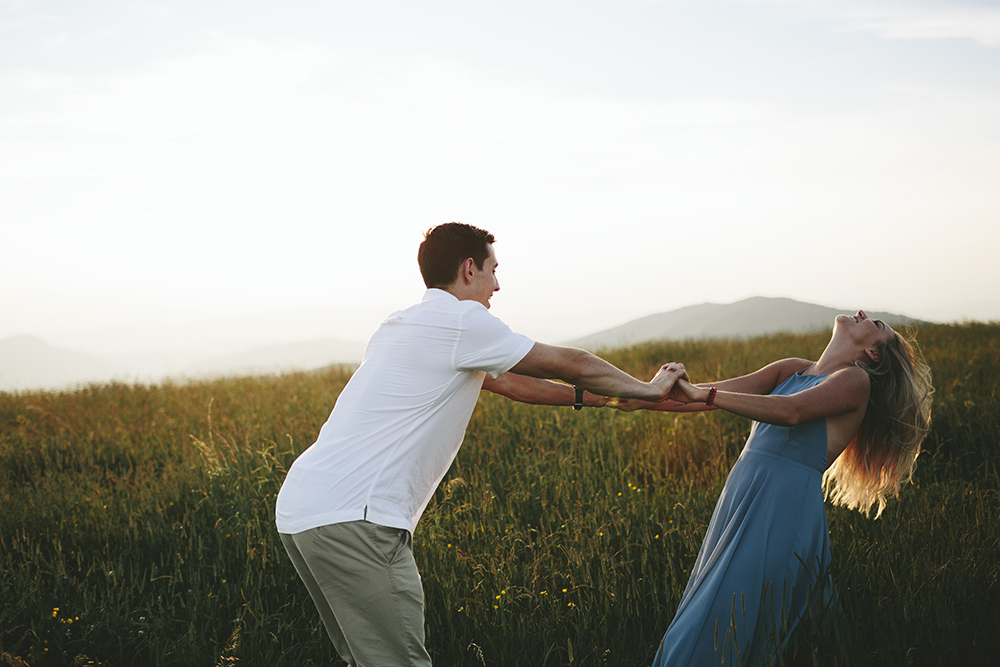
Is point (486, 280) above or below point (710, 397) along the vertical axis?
above

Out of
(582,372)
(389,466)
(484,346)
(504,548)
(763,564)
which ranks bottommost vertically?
(504,548)

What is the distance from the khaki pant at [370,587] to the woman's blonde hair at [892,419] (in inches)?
97.2

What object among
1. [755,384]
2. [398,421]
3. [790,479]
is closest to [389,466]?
[398,421]

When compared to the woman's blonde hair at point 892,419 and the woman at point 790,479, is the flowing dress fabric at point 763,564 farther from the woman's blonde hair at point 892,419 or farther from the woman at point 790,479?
the woman's blonde hair at point 892,419

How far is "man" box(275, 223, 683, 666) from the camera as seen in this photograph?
2381 millimetres

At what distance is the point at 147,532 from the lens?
15.5 feet

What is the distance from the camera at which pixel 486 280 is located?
277 centimetres

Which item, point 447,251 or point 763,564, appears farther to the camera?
point 763,564

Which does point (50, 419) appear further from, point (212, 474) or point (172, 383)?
point (212, 474)

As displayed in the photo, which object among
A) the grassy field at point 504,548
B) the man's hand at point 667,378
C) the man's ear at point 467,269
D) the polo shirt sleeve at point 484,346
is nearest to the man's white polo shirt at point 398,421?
the polo shirt sleeve at point 484,346

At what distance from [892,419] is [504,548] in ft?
7.65

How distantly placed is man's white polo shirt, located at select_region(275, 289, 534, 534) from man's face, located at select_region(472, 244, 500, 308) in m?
0.20

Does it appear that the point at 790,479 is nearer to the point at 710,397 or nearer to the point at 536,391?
the point at 710,397

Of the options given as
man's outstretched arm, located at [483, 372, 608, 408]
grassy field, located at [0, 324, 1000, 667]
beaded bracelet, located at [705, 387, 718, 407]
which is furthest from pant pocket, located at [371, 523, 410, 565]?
beaded bracelet, located at [705, 387, 718, 407]
